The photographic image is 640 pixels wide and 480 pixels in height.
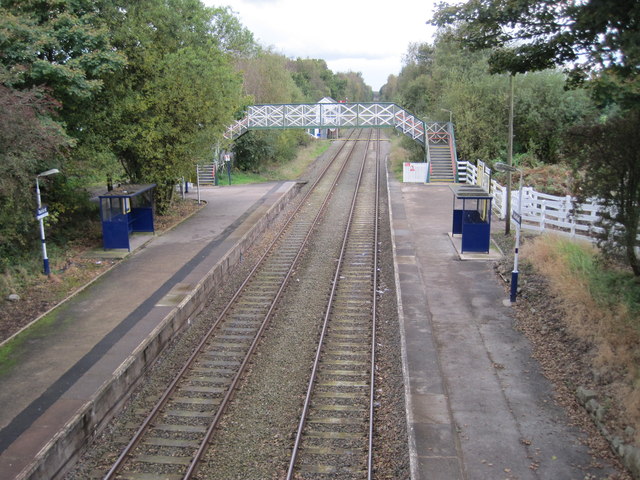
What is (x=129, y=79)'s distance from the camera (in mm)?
20812

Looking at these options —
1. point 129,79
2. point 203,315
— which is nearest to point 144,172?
point 129,79

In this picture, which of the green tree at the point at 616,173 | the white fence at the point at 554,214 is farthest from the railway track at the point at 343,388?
the green tree at the point at 616,173

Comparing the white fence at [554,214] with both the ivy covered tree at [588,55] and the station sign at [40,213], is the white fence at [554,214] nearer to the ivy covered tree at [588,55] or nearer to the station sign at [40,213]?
the ivy covered tree at [588,55]

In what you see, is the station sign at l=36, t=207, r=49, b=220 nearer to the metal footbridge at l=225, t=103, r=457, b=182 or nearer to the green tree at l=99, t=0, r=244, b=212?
the green tree at l=99, t=0, r=244, b=212

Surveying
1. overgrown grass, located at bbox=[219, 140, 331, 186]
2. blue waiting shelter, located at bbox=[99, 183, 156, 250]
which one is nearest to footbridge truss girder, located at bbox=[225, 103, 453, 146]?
overgrown grass, located at bbox=[219, 140, 331, 186]

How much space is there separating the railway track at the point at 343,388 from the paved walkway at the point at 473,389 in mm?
830

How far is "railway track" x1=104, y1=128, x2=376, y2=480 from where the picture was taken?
8750 millimetres

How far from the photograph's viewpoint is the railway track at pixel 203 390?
28.7 ft

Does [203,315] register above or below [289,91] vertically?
below

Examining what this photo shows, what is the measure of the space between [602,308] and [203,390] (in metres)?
8.09

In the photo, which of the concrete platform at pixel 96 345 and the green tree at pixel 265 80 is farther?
the green tree at pixel 265 80

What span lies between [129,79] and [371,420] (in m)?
16.2

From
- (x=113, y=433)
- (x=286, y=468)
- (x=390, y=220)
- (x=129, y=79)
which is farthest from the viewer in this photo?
(x=390, y=220)

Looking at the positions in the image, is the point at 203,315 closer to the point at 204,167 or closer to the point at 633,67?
the point at 633,67
